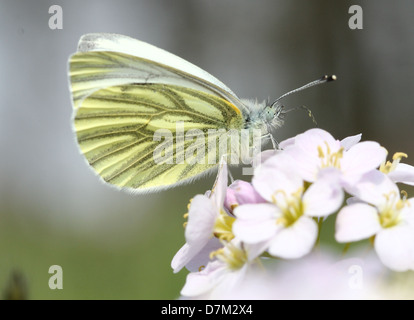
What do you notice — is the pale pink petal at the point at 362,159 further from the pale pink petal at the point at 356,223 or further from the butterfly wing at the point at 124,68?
the butterfly wing at the point at 124,68

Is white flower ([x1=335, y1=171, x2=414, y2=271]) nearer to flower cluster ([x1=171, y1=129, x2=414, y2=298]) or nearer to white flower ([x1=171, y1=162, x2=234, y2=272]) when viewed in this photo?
flower cluster ([x1=171, y1=129, x2=414, y2=298])

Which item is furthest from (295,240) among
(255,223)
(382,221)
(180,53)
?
(180,53)

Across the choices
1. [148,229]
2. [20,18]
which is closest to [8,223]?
[148,229]

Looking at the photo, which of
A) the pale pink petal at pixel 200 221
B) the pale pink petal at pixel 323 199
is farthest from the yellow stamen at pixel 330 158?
the pale pink petal at pixel 200 221

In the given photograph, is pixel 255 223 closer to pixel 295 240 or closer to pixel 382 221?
pixel 295 240

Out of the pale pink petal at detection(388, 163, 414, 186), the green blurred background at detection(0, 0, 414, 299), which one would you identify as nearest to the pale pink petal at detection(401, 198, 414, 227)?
the pale pink petal at detection(388, 163, 414, 186)
